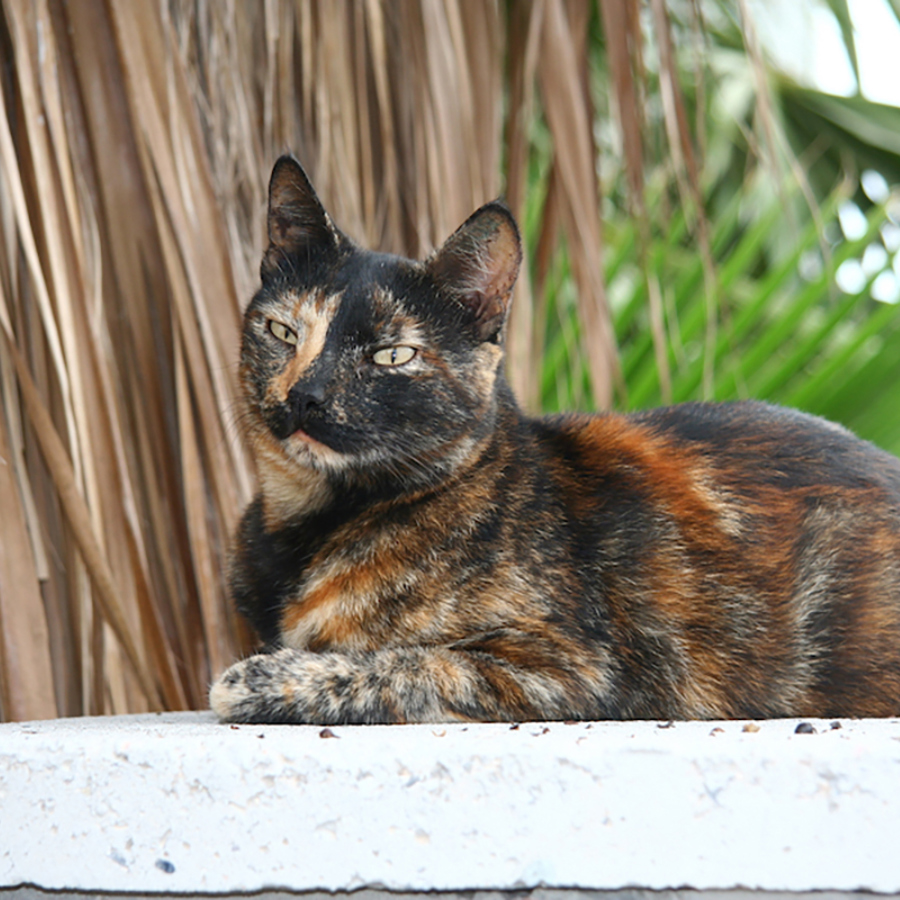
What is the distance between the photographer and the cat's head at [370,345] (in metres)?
1.13

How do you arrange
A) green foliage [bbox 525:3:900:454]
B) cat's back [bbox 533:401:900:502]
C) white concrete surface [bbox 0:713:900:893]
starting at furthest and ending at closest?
green foliage [bbox 525:3:900:454] → cat's back [bbox 533:401:900:502] → white concrete surface [bbox 0:713:900:893]

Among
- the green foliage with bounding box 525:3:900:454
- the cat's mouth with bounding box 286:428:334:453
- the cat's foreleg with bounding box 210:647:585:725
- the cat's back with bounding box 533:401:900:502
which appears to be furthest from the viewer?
the green foliage with bounding box 525:3:900:454

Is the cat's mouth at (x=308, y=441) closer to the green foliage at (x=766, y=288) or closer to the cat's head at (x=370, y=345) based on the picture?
the cat's head at (x=370, y=345)

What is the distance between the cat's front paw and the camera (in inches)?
40.0

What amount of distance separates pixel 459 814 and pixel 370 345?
0.61 m

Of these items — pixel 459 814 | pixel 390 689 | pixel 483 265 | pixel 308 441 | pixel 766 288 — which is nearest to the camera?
pixel 459 814

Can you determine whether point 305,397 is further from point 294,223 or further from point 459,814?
point 459,814

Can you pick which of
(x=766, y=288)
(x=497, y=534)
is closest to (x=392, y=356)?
(x=497, y=534)

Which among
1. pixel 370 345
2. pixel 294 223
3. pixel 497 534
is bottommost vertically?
pixel 497 534

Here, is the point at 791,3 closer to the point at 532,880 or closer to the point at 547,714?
the point at 547,714

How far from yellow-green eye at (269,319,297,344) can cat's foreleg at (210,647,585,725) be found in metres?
0.40

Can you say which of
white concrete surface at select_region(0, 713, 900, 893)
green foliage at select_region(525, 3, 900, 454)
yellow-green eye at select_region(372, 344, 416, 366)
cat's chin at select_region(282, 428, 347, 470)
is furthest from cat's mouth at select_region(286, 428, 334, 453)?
green foliage at select_region(525, 3, 900, 454)

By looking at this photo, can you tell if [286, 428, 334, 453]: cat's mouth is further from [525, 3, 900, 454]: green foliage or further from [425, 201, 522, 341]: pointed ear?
[525, 3, 900, 454]: green foliage

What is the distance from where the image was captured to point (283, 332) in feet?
4.10
